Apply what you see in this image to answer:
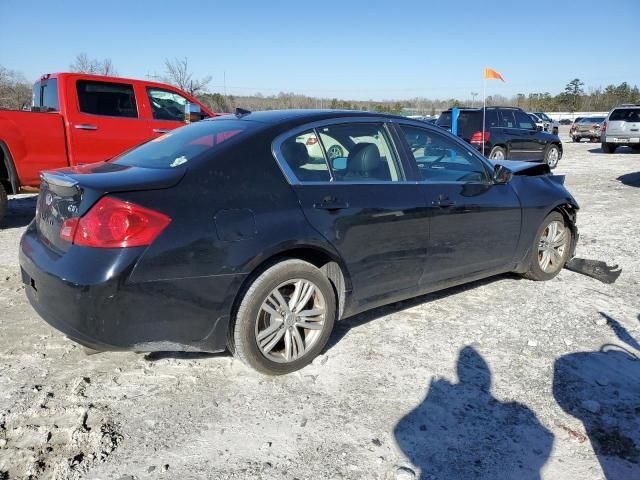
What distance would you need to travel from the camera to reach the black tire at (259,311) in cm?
294

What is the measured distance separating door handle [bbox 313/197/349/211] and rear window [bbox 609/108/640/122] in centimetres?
1954

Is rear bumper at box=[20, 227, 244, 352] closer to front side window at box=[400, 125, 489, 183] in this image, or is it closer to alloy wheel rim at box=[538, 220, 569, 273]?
front side window at box=[400, 125, 489, 183]

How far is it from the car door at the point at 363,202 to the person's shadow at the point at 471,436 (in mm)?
815

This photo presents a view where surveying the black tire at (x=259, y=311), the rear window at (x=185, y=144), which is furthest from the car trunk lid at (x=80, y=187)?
the black tire at (x=259, y=311)

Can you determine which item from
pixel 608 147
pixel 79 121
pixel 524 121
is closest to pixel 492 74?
pixel 524 121

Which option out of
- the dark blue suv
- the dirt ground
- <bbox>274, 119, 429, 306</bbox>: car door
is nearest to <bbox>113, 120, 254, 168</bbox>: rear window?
<bbox>274, 119, 429, 306</bbox>: car door

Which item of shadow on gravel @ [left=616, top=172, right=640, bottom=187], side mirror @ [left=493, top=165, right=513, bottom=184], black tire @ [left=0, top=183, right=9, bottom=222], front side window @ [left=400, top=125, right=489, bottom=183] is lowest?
shadow on gravel @ [left=616, top=172, right=640, bottom=187]

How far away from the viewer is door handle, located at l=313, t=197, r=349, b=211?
10.4 ft

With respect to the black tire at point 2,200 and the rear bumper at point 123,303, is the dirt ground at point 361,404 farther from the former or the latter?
the black tire at point 2,200

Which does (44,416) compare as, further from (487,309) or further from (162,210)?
(487,309)

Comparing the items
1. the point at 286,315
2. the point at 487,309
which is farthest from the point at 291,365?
the point at 487,309

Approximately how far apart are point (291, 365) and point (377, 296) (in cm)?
81

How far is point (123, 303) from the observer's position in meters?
2.57

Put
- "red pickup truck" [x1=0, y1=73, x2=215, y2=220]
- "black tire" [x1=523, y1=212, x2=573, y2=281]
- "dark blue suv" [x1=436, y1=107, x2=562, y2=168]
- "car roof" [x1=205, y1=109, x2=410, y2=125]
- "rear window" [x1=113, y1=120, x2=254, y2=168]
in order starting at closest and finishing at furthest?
"rear window" [x1=113, y1=120, x2=254, y2=168] → "car roof" [x1=205, y1=109, x2=410, y2=125] → "black tire" [x1=523, y1=212, x2=573, y2=281] → "red pickup truck" [x1=0, y1=73, x2=215, y2=220] → "dark blue suv" [x1=436, y1=107, x2=562, y2=168]
